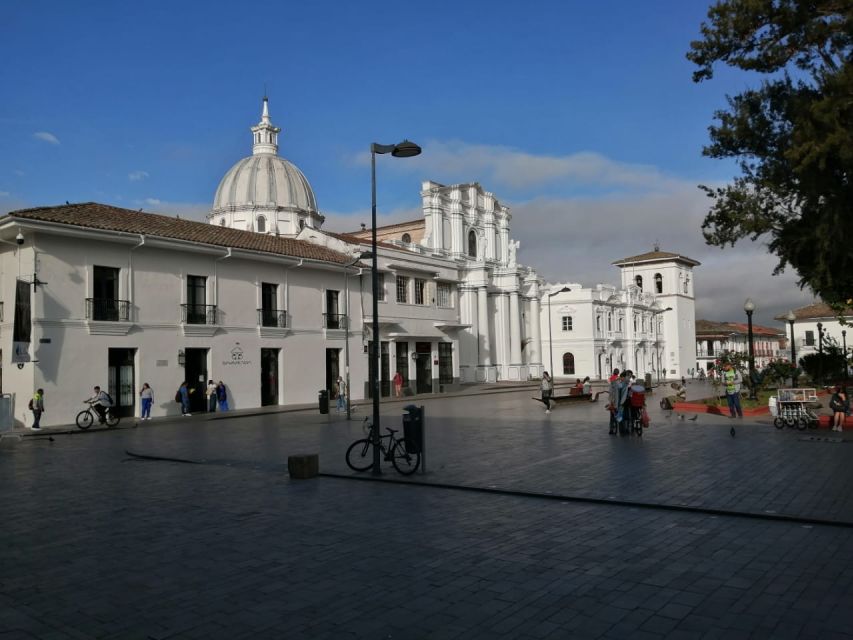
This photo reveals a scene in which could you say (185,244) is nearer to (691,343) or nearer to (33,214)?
(33,214)

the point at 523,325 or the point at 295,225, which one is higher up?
the point at 295,225

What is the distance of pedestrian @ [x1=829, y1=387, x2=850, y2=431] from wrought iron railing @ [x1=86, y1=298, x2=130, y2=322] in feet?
78.5

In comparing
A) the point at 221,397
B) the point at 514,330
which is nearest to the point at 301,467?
the point at 221,397

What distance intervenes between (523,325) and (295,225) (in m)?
22.7

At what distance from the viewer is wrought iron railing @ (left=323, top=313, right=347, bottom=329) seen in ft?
120

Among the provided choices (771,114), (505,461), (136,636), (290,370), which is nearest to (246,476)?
(505,461)

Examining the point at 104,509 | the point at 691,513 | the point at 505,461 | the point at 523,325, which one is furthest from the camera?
the point at 523,325

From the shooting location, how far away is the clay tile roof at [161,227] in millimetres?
25812

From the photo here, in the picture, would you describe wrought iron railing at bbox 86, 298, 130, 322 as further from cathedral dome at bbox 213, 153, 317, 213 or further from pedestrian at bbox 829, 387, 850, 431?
cathedral dome at bbox 213, 153, 317, 213

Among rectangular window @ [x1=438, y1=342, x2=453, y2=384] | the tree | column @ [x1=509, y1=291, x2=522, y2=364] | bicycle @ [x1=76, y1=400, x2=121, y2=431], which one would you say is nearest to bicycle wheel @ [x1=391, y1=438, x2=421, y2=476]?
the tree

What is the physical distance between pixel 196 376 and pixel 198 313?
2.72 meters

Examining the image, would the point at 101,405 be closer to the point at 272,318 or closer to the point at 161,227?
the point at 161,227

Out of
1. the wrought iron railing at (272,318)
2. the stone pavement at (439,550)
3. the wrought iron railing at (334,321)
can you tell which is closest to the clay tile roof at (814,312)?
the wrought iron railing at (334,321)

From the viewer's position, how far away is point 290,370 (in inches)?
1352
